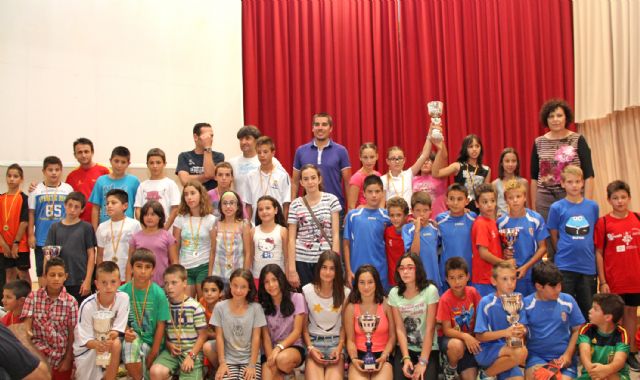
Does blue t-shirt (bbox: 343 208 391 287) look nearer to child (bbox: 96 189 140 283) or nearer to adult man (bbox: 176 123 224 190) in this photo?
adult man (bbox: 176 123 224 190)

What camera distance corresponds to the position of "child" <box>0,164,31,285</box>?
5.95 m

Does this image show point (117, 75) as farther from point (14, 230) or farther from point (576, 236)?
point (576, 236)

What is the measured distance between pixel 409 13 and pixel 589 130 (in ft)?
9.05

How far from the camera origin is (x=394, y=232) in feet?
17.0

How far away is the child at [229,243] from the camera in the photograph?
524 cm

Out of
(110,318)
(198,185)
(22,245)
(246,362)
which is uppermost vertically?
(198,185)

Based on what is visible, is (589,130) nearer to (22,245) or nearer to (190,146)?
(190,146)

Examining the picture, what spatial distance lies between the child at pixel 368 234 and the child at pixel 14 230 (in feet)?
10.4

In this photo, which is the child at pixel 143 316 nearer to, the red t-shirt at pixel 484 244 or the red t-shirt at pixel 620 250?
the red t-shirt at pixel 484 244

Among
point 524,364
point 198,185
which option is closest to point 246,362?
point 198,185

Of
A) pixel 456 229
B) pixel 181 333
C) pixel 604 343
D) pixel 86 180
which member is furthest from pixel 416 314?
pixel 86 180

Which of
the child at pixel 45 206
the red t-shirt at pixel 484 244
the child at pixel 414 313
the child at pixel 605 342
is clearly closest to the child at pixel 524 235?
the red t-shirt at pixel 484 244

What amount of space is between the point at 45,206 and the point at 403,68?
4.79 meters

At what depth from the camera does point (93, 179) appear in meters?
6.08
